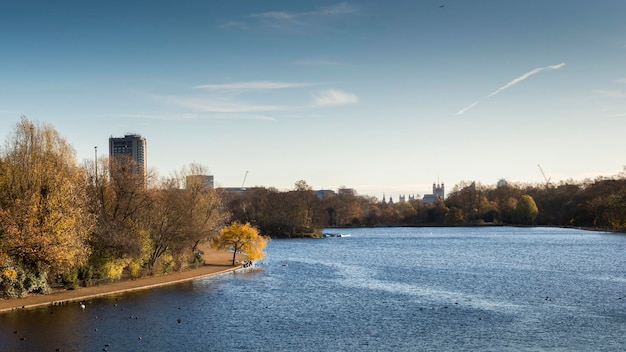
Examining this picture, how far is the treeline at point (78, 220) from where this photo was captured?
158ft

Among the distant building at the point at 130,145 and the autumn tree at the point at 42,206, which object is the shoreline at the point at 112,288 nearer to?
the autumn tree at the point at 42,206

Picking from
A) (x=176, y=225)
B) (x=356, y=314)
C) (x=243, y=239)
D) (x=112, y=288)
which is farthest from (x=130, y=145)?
(x=356, y=314)

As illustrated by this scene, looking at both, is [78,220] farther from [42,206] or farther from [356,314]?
[356,314]

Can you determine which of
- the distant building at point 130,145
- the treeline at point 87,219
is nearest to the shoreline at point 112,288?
the treeline at point 87,219

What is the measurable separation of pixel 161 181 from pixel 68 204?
95.6ft

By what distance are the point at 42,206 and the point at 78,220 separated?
3.53 meters

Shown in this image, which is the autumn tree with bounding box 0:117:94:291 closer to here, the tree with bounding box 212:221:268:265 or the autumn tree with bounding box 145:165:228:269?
the autumn tree with bounding box 145:165:228:269

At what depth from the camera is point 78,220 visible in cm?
5209

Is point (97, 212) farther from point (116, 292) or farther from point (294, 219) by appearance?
point (294, 219)

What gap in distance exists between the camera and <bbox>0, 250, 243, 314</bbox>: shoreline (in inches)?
1857

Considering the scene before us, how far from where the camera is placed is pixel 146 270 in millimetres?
67000

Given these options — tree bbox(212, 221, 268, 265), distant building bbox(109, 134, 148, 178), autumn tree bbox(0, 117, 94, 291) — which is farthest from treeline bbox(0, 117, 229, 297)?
distant building bbox(109, 134, 148, 178)

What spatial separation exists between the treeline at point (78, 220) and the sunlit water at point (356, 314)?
474 cm

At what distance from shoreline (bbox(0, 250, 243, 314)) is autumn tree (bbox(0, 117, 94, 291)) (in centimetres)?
179
